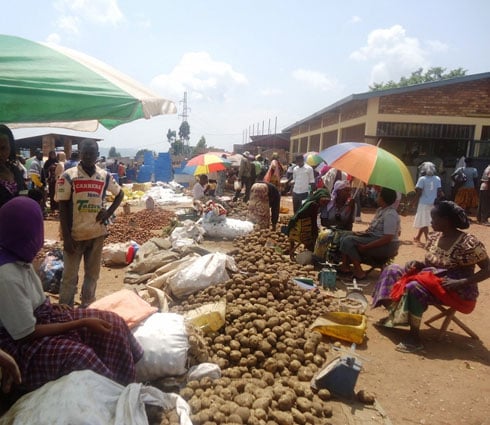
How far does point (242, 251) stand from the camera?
6.47 meters

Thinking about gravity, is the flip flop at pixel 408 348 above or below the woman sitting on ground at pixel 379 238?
below

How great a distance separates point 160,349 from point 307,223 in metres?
4.43

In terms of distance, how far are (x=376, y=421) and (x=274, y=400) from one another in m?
0.73

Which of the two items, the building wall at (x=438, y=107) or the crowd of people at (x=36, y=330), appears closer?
the crowd of people at (x=36, y=330)

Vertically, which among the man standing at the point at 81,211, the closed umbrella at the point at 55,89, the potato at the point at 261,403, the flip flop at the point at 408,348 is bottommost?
the flip flop at the point at 408,348

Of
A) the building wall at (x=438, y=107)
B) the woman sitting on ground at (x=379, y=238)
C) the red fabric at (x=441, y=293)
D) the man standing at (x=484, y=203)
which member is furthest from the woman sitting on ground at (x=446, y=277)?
the building wall at (x=438, y=107)

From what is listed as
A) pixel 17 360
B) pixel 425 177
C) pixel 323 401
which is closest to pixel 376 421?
pixel 323 401

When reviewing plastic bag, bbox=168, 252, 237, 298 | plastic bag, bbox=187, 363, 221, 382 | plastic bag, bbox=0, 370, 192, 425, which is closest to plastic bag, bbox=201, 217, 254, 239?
plastic bag, bbox=168, 252, 237, 298

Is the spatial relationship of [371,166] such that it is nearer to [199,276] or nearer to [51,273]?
[199,276]

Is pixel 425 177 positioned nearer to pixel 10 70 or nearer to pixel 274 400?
pixel 274 400

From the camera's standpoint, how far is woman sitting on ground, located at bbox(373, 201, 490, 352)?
3988 mm

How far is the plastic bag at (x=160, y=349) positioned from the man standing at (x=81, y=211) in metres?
1.43

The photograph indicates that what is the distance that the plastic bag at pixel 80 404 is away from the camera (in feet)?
6.27

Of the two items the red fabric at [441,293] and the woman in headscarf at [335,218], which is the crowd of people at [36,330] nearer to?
the red fabric at [441,293]
